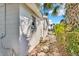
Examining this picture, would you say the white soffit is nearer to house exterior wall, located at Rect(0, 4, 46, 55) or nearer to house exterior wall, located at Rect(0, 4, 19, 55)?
house exterior wall, located at Rect(0, 4, 46, 55)

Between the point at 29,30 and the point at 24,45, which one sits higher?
the point at 29,30

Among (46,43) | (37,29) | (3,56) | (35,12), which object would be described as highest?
(35,12)

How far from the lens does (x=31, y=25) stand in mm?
2303

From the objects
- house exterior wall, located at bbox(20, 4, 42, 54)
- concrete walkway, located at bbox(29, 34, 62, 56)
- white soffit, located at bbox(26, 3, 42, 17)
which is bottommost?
concrete walkway, located at bbox(29, 34, 62, 56)

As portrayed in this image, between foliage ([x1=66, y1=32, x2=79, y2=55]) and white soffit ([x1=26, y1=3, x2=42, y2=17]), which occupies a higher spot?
white soffit ([x1=26, y1=3, x2=42, y2=17])

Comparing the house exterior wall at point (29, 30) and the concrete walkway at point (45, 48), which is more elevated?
the house exterior wall at point (29, 30)

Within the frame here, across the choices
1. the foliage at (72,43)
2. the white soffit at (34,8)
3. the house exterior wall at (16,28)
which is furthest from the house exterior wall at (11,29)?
the foliage at (72,43)

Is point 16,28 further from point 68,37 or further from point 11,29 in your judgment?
point 68,37

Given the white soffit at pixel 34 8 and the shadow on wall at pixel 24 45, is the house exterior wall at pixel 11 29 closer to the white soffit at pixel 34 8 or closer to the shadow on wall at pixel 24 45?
the shadow on wall at pixel 24 45

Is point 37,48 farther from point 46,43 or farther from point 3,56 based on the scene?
point 3,56

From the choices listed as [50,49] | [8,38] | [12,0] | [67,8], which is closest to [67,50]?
[50,49]

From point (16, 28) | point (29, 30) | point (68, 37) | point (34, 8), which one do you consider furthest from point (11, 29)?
point (68, 37)

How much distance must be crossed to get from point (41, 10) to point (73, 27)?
0.43 meters

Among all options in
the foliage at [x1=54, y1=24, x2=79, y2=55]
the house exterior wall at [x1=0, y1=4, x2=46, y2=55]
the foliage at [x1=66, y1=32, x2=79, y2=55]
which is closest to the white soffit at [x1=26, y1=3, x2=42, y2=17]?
the house exterior wall at [x1=0, y1=4, x2=46, y2=55]
